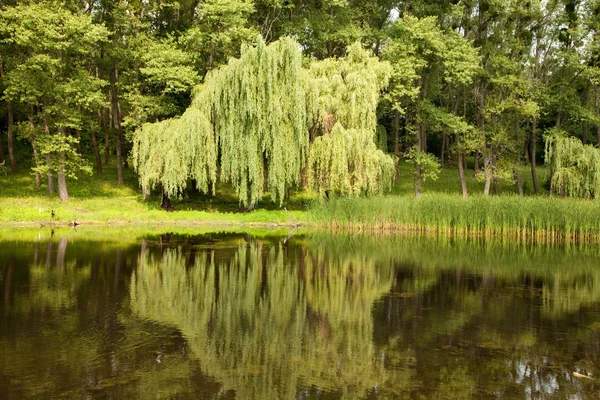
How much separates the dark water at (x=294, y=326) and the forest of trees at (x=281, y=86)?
34.7ft

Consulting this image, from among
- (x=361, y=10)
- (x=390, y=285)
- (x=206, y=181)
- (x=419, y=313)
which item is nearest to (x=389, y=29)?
(x=361, y=10)

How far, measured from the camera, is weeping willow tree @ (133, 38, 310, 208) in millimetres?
26656

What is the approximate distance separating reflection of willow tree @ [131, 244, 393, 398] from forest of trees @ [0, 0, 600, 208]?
1112 centimetres

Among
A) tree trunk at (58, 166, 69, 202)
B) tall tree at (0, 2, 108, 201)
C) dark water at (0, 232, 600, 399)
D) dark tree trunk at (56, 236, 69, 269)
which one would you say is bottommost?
dark water at (0, 232, 600, 399)

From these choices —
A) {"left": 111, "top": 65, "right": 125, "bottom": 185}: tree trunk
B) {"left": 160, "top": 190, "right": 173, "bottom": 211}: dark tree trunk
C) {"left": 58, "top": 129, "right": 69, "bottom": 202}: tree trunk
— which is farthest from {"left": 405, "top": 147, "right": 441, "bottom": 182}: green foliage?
{"left": 58, "top": 129, "right": 69, "bottom": 202}: tree trunk

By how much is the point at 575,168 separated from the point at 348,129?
14361 millimetres

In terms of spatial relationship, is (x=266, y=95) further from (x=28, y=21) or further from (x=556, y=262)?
(x=556, y=262)

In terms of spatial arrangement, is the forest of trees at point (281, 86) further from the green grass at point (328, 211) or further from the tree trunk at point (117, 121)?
the green grass at point (328, 211)

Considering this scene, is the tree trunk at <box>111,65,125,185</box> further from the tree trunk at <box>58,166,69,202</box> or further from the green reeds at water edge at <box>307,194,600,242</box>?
the green reeds at water edge at <box>307,194,600,242</box>

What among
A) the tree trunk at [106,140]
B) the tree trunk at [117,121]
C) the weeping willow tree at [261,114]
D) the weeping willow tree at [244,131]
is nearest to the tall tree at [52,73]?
the tree trunk at [117,121]

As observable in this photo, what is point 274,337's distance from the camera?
876 centimetres

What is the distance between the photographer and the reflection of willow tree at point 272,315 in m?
7.17

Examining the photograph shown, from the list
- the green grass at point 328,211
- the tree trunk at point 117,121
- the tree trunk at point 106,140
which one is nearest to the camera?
the green grass at point 328,211

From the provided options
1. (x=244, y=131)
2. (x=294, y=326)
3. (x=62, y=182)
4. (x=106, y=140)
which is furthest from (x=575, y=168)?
(x=106, y=140)
